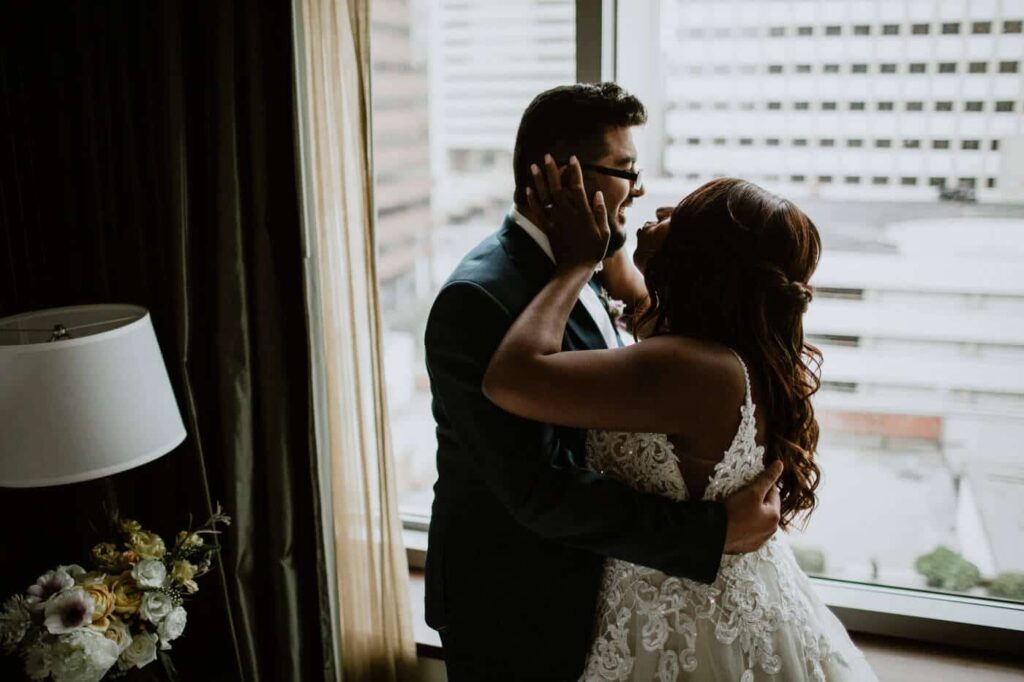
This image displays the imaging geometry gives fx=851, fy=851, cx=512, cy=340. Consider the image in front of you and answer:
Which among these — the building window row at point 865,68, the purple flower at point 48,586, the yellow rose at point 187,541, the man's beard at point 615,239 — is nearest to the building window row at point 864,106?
the building window row at point 865,68

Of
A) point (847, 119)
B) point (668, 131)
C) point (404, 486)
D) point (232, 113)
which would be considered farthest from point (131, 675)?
point (847, 119)

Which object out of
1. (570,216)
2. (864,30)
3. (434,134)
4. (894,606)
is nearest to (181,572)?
(570,216)

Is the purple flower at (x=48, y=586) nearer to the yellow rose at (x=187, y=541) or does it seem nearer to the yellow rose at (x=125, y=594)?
the yellow rose at (x=125, y=594)

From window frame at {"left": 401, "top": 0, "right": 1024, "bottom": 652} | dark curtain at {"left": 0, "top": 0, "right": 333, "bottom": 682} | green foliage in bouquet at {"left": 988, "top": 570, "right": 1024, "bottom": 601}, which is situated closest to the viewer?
dark curtain at {"left": 0, "top": 0, "right": 333, "bottom": 682}

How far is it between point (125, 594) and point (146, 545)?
98mm

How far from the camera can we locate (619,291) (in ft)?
6.20

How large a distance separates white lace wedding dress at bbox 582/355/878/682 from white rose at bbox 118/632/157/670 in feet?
2.82

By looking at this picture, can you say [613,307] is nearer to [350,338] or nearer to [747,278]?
[747,278]

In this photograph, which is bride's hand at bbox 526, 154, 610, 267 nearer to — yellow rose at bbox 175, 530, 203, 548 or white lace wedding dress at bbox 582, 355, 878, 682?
white lace wedding dress at bbox 582, 355, 878, 682

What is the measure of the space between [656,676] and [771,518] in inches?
12.6

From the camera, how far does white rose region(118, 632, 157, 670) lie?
1.66 meters

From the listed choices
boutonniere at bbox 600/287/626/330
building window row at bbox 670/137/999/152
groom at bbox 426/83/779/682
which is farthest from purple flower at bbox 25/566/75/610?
building window row at bbox 670/137/999/152

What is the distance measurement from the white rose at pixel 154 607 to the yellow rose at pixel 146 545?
79 mm

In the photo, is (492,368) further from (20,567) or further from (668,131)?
(20,567)
